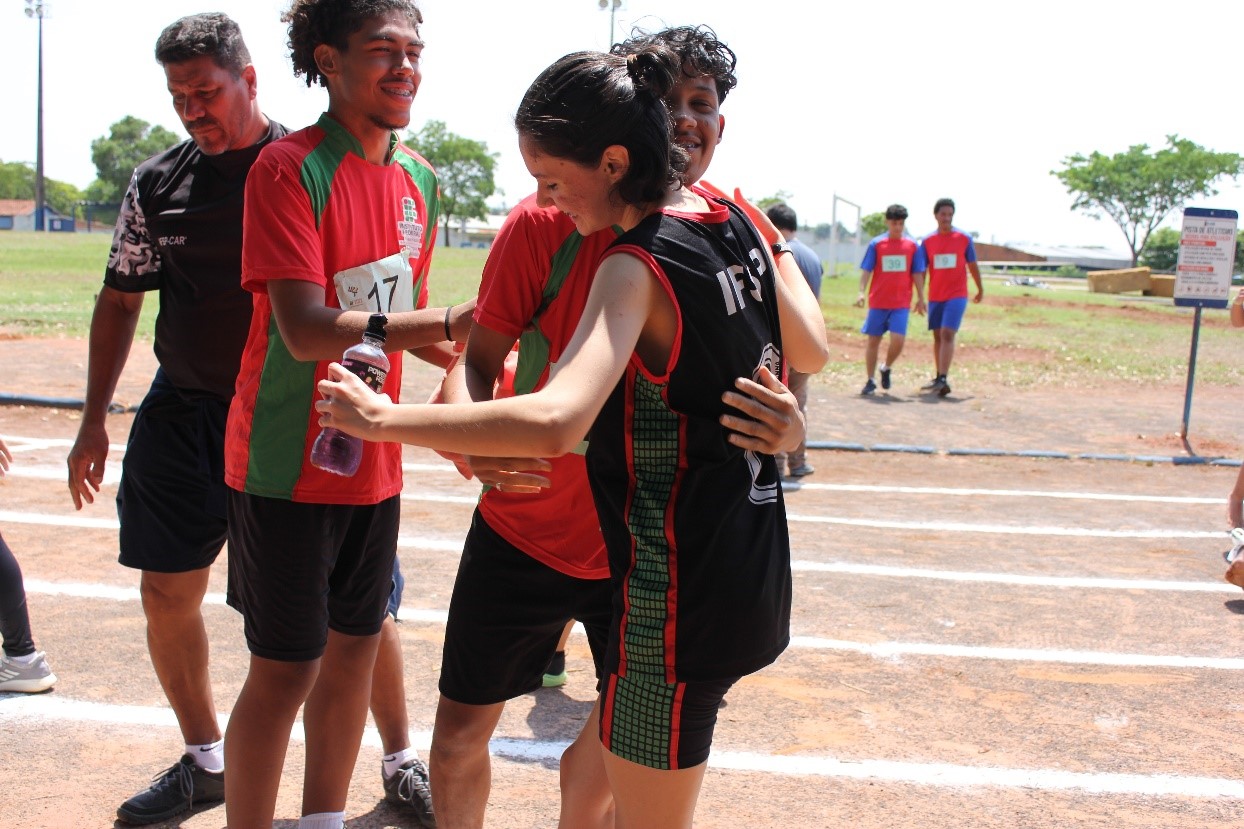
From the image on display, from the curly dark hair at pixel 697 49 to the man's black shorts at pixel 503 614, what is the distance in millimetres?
1232

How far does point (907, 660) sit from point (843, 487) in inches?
158

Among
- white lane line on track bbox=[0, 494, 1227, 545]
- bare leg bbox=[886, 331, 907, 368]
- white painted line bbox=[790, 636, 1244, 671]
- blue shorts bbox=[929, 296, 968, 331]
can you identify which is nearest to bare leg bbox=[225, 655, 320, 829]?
white painted line bbox=[790, 636, 1244, 671]

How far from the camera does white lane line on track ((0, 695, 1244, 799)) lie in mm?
3891

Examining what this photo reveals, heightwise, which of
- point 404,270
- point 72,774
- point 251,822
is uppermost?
point 404,270

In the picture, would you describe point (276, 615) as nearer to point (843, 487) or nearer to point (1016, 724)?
point (1016, 724)

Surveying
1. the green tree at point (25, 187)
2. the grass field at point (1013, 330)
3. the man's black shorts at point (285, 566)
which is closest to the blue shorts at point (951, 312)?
the grass field at point (1013, 330)

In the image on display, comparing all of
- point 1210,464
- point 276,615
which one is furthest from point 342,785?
point 1210,464

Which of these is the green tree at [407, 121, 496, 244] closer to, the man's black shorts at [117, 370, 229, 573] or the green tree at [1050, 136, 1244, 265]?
the green tree at [1050, 136, 1244, 265]

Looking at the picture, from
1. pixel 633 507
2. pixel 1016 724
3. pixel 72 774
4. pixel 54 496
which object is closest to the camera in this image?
pixel 633 507

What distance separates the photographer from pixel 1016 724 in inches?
175

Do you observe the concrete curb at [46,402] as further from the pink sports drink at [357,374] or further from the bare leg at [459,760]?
the bare leg at [459,760]

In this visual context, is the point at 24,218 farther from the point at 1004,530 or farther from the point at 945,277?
the point at 1004,530

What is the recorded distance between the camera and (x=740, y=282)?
7.55 ft

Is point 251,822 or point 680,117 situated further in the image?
point 251,822
